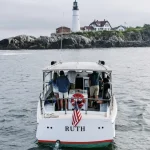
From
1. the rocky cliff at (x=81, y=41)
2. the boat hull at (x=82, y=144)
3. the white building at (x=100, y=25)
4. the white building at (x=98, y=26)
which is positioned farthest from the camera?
the white building at (x=100, y=25)

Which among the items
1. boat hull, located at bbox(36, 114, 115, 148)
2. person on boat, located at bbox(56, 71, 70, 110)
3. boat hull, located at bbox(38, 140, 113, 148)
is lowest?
boat hull, located at bbox(38, 140, 113, 148)

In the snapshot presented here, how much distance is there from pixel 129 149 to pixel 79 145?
2853 millimetres

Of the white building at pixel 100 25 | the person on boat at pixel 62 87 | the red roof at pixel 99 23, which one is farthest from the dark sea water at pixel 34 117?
the red roof at pixel 99 23

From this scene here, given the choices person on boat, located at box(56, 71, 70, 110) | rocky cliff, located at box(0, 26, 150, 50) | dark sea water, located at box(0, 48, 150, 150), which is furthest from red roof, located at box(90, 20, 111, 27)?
person on boat, located at box(56, 71, 70, 110)

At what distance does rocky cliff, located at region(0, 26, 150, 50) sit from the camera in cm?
12900

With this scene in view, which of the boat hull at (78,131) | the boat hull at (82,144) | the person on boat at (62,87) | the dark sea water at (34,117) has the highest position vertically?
the person on boat at (62,87)

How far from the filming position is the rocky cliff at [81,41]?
129000 mm

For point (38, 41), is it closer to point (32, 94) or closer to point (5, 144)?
point (32, 94)

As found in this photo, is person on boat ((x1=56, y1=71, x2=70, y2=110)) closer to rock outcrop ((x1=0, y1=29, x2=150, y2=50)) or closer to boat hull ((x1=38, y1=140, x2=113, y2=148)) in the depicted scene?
boat hull ((x1=38, y1=140, x2=113, y2=148))

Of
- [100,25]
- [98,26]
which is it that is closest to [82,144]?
[98,26]

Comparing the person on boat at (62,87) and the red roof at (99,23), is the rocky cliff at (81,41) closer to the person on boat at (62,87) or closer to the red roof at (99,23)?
the red roof at (99,23)

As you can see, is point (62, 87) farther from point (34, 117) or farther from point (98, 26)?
point (98, 26)

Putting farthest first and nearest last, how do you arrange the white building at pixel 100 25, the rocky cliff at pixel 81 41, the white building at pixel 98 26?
the white building at pixel 100 25
the white building at pixel 98 26
the rocky cliff at pixel 81 41

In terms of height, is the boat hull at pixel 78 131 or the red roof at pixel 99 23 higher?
the red roof at pixel 99 23
